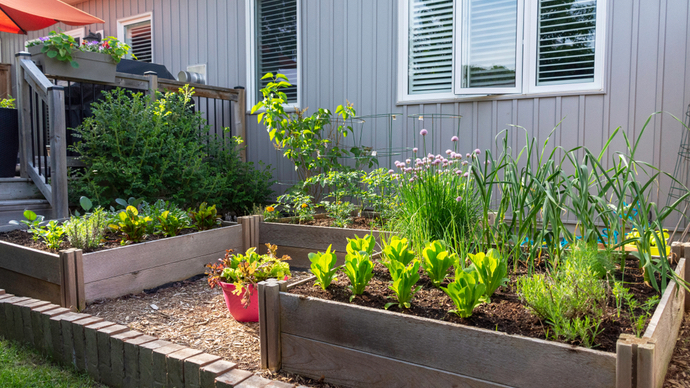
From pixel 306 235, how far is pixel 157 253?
1.02 m

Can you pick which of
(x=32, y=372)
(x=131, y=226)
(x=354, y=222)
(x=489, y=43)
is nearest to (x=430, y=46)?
(x=489, y=43)

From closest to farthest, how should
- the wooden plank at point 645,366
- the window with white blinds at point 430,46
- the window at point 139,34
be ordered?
the wooden plank at point 645,366 → the window with white blinds at point 430,46 → the window at point 139,34

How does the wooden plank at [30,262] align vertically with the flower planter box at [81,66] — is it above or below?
below

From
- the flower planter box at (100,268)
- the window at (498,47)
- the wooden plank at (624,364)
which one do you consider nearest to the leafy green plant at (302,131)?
the window at (498,47)

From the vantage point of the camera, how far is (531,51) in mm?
4145

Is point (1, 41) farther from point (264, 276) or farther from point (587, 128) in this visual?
point (587, 128)

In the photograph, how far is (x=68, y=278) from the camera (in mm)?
2488

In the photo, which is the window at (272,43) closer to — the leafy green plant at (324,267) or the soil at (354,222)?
the soil at (354,222)

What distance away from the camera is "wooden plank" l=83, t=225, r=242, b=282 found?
2656mm

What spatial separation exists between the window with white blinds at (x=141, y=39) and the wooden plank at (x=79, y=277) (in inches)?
206

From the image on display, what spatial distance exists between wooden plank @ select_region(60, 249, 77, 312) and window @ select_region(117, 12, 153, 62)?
17.2ft

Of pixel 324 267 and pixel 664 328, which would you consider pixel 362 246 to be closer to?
pixel 324 267

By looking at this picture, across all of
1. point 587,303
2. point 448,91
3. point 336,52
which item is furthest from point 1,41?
point 587,303

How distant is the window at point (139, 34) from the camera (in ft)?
23.1
